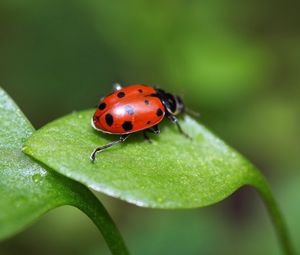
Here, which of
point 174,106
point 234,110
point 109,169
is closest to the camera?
point 109,169

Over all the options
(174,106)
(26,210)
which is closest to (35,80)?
(174,106)

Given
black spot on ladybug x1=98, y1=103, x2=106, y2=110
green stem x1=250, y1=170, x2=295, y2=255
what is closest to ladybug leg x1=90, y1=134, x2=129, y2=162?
black spot on ladybug x1=98, y1=103, x2=106, y2=110

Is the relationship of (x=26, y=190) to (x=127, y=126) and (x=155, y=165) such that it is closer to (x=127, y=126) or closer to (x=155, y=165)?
(x=155, y=165)

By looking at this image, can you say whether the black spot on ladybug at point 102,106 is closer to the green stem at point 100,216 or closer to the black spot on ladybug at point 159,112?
the black spot on ladybug at point 159,112

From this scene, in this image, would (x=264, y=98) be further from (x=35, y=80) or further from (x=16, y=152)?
(x=16, y=152)

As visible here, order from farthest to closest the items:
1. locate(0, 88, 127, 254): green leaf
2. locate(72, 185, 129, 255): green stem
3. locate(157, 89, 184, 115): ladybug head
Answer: locate(157, 89, 184, 115): ladybug head, locate(72, 185, 129, 255): green stem, locate(0, 88, 127, 254): green leaf

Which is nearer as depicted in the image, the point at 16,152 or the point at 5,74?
the point at 16,152

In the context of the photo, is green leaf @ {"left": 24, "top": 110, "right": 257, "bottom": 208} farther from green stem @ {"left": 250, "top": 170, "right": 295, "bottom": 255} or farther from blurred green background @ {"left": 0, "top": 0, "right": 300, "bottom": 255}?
blurred green background @ {"left": 0, "top": 0, "right": 300, "bottom": 255}
